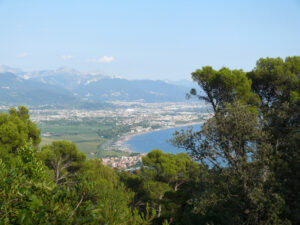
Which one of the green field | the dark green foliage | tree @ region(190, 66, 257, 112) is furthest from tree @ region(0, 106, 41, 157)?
the green field

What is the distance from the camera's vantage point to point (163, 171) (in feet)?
44.2

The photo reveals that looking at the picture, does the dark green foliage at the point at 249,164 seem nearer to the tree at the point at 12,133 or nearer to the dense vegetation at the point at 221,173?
the dense vegetation at the point at 221,173

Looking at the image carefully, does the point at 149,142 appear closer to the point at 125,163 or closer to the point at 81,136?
the point at 81,136

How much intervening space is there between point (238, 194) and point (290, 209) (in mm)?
1081

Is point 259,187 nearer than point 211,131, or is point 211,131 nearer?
point 259,187

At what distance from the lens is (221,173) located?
5.24 meters

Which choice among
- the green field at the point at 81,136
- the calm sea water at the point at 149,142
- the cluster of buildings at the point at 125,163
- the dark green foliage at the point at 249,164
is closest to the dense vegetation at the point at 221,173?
the dark green foliage at the point at 249,164

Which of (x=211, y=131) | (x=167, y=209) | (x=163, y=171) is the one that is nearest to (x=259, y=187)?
(x=211, y=131)

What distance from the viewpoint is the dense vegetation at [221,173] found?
2393mm

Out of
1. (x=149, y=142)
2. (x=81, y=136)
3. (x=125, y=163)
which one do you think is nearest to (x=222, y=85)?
(x=125, y=163)

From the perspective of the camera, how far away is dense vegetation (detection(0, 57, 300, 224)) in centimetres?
239

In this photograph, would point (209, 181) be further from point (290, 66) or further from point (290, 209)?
point (290, 66)

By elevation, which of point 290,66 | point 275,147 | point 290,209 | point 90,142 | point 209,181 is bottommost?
point 90,142

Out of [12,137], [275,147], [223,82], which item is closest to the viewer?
[275,147]
